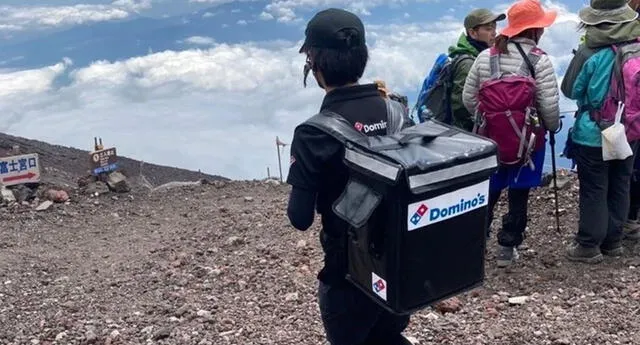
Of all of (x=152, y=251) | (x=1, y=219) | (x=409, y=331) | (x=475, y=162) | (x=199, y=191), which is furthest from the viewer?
(x=199, y=191)

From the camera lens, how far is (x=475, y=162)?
2703 millimetres

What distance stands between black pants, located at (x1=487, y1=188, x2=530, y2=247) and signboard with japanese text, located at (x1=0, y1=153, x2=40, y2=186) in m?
5.50

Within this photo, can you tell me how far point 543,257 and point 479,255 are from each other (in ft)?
9.94

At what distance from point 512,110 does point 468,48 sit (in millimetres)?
855

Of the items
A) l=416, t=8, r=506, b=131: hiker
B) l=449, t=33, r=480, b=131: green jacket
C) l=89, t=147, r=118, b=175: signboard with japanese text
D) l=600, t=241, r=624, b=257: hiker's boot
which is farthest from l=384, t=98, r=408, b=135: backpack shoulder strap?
l=89, t=147, r=118, b=175: signboard with japanese text

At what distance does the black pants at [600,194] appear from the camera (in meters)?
5.19

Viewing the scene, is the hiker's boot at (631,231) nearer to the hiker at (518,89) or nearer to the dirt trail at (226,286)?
the dirt trail at (226,286)

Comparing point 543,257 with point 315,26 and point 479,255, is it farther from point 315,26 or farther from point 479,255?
point 315,26

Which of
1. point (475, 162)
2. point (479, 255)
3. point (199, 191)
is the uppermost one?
point (475, 162)

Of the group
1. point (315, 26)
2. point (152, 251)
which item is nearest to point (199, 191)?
point (152, 251)

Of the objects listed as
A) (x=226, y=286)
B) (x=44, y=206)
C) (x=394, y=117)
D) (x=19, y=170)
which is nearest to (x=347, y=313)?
(x=394, y=117)

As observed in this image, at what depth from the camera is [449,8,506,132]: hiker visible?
5.40 metres

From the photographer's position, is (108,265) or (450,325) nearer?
(450,325)

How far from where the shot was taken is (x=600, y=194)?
5.22 metres
